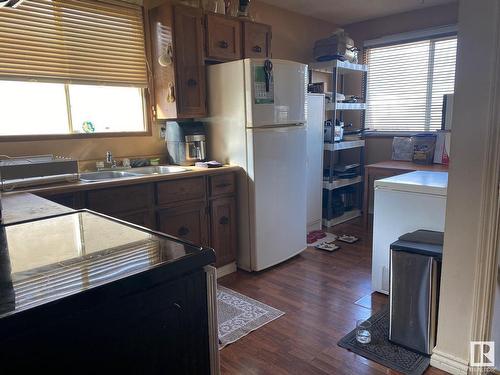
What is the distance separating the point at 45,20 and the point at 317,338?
267cm

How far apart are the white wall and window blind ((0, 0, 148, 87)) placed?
90.8 inches

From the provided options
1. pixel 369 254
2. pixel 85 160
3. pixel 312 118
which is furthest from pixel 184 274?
pixel 312 118

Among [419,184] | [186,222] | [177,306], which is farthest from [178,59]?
[177,306]

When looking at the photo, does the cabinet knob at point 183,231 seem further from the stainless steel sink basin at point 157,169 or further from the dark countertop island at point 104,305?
the dark countertop island at point 104,305

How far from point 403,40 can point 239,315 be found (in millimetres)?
3733

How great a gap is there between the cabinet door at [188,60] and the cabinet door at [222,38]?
8 cm

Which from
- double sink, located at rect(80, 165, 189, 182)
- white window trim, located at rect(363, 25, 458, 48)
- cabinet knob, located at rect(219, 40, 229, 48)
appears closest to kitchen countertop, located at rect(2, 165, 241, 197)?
double sink, located at rect(80, 165, 189, 182)

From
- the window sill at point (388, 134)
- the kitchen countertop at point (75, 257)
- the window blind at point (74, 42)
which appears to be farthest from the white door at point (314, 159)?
the kitchen countertop at point (75, 257)

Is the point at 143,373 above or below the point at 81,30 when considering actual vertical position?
below

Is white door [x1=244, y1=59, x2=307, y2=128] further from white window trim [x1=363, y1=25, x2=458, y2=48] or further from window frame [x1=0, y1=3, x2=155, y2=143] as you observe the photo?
white window trim [x1=363, y1=25, x2=458, y2=48]

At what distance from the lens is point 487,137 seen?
1562 millimetres

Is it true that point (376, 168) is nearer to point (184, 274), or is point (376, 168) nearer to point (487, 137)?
point (487, 137)

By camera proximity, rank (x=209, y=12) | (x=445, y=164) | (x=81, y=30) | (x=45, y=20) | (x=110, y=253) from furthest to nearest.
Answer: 1. (x=445, y=164)
2. (x=209, y=12)
3. (x=81, y=30)
4. (x=45, y=20)
5. (x=110, y=253)

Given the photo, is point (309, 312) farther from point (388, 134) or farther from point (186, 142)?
point (388, 134)
